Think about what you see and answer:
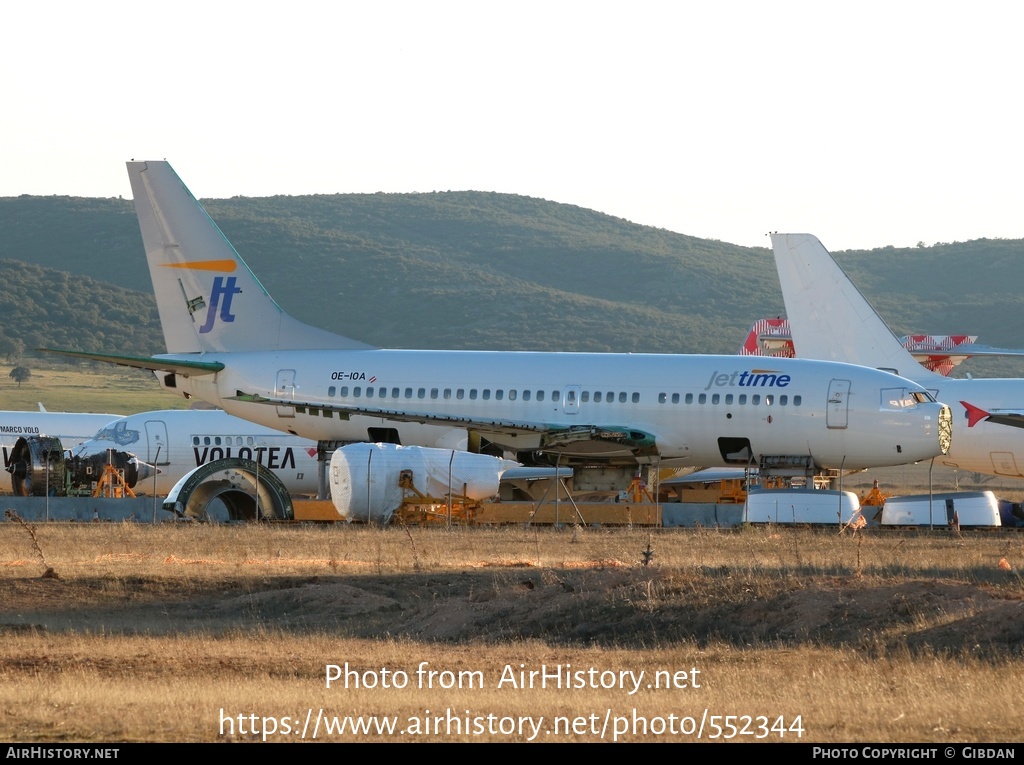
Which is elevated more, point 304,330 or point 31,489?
point 304,330

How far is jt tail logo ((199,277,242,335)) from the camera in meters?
42.6

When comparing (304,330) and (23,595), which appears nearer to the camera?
(23,595)

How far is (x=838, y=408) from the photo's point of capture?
125ft

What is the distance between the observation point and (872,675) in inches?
593

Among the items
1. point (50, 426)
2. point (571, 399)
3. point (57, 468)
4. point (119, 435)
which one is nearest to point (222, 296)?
point (119, 435)

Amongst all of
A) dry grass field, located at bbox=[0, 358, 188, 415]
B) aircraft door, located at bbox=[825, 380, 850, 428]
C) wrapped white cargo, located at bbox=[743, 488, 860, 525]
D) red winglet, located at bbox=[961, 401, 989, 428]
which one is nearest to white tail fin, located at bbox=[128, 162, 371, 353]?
aircraft door, located at bbox=[825, 380, 850, 428]

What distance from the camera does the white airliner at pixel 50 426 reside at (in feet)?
161

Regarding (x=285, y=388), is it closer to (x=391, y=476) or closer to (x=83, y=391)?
(x=391, y=476)

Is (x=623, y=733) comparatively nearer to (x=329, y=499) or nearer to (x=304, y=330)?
(x=329, y=499)

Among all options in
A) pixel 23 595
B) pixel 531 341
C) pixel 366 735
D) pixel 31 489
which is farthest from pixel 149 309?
pixel 366 735

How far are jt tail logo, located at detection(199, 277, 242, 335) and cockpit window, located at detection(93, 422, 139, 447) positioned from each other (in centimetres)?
464

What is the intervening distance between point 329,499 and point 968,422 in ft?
53.4

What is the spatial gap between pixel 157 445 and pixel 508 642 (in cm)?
2858

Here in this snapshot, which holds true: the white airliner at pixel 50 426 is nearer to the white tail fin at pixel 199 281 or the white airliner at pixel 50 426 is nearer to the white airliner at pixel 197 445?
the white airliner at pixel 197 445
